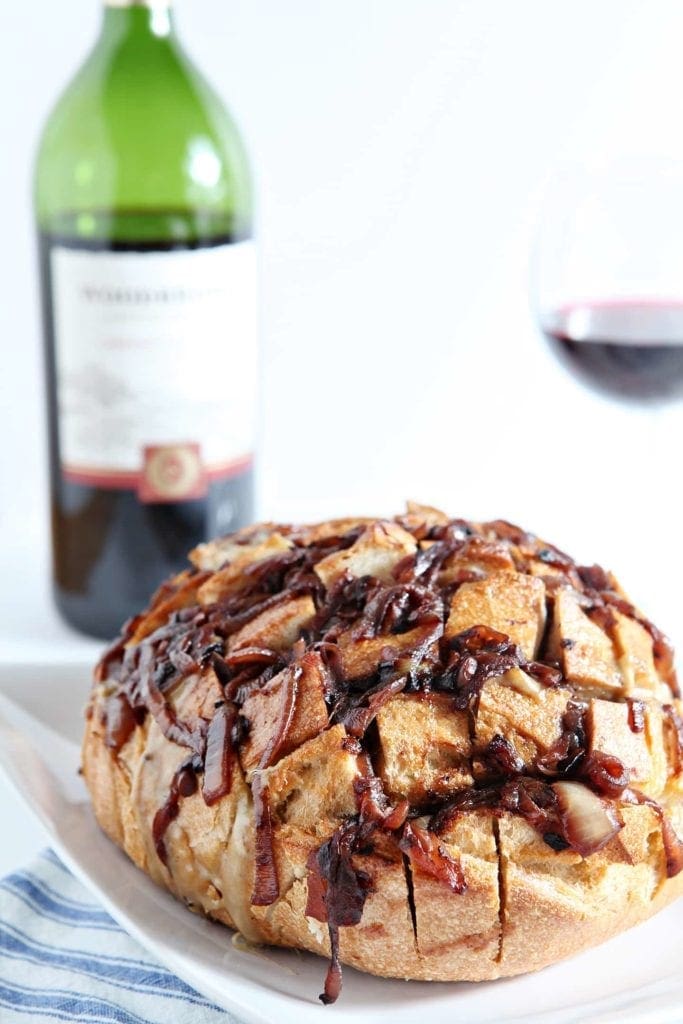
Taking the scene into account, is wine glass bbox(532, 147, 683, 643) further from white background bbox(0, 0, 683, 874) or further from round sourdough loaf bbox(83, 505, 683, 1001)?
round sourdough loaf bbox(83, 505, 683, 1001)

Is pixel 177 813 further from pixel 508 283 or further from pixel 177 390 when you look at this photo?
pixel 508 283

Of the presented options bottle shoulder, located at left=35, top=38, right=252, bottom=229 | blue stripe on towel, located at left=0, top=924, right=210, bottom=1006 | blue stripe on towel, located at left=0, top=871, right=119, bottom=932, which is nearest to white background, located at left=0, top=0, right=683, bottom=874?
bottle shoulder, located at left=35, top=38, right=252, bottom=229

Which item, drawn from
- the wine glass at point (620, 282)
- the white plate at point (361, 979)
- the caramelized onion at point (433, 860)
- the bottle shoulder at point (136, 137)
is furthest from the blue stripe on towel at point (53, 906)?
the bottle shoulder at point (136, 137)

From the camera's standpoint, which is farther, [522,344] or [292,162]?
[522,344]

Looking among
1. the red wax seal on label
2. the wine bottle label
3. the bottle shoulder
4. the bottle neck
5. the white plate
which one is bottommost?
the white plate

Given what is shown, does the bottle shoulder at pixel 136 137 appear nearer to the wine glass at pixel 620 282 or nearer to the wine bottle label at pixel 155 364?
the wine bottle label at pixel 155 364

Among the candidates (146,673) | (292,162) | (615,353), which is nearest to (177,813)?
(146,673)

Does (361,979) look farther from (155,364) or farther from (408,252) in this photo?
(408,252)

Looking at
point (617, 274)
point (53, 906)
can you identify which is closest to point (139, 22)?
point (617, 274)
